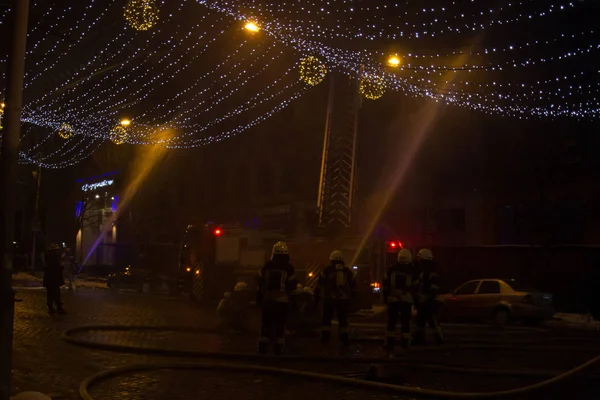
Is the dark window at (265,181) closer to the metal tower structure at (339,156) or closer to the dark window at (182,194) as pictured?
the dark window at (182,194)

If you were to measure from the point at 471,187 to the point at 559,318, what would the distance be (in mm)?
9616

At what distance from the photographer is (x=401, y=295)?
35.5 feet

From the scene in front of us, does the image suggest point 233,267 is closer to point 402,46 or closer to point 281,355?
point 402,46

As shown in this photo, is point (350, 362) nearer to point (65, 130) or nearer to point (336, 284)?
point (336, 284)

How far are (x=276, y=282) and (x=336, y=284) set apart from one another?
184 centimetres

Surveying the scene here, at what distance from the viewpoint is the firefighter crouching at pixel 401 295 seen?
34.9 ft

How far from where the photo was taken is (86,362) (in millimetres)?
8914

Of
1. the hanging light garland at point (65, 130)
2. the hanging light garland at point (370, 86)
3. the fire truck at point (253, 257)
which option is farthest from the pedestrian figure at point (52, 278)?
the hanging light garland at point (65, 130)

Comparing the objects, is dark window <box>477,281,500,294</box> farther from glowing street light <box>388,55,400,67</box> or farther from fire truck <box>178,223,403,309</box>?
glowing street light <box>388,55,400,67</box>

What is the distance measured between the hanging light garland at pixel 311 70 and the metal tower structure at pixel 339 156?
3063mm

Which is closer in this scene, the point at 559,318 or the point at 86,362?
the point at 86,362

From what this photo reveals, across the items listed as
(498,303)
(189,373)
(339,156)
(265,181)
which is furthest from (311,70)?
(265,181)

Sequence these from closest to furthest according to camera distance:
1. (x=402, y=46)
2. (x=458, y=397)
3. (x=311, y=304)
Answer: (x=458, y=397), (x=311, y=304), (x=402, y=46)

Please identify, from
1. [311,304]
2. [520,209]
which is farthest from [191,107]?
[311,304]
